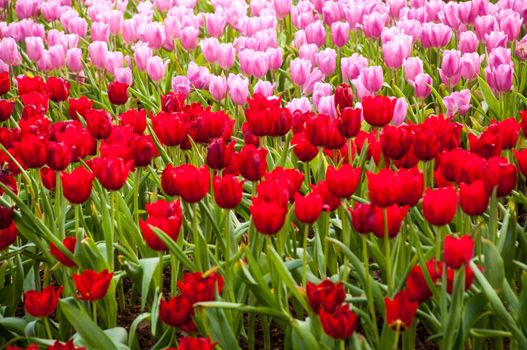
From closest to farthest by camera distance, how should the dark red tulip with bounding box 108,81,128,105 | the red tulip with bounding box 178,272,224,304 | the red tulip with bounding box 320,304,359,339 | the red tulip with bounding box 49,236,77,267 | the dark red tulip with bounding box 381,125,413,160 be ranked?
1. the red tulip with bounding box 320,304,359,339
2. the red tulip with bounding box 178,272,224,304
3. the red tulip with bounding box 49,236,77,267
4. the dark red tulip with bounding box 381,125,413,160
5. the dark red tulip with bounding box 108,81,128,105

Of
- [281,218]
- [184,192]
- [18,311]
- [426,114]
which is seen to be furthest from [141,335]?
[426,114]

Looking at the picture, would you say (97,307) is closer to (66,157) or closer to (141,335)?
(141,335)

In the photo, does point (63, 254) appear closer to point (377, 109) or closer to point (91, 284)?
point (91, 284)

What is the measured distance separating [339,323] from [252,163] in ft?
2.21

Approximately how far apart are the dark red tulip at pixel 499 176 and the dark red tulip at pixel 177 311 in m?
0.78

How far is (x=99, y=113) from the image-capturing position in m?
2.68

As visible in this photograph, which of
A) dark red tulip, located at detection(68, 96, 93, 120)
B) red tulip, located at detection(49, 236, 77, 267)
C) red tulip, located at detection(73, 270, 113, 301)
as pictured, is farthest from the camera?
dark red tulip, located at detection(68, 96, 93, 120)

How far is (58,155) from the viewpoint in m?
2.32

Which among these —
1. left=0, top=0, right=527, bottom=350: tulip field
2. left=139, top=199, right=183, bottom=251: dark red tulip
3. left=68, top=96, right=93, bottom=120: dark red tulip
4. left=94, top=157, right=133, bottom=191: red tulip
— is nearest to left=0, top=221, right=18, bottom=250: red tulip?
left=0, top=0, right=527, bottom=350: tulip field

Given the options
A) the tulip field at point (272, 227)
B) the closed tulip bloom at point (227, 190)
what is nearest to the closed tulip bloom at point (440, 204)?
the tulip field at point (272, 227)

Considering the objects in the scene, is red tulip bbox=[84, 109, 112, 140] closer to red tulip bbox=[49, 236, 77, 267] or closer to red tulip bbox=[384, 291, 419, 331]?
red tulip bbox=[49, 236, 77, 267]

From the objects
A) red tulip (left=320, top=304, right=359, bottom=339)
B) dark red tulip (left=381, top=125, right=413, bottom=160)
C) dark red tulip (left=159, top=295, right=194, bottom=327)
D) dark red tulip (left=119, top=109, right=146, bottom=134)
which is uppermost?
dark red tulip (left=381, top=125, right=413, bottom=160)

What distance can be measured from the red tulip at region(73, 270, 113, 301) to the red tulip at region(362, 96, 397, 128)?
1002 millimetres

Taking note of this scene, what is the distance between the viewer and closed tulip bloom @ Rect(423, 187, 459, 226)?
1.93 m
